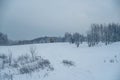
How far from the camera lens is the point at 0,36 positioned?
48.6 metres

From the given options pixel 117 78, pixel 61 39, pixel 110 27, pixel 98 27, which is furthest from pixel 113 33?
pixel 117 78

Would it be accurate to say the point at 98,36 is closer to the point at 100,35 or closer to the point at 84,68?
the point at 100,35

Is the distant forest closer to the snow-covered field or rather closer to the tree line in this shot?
the tree line

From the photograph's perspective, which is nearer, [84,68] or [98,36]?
[84,68]

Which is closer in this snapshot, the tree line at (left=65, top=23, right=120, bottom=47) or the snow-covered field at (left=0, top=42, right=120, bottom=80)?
the snow-covered field at (left=0, top=42, right=120, bottom=80)

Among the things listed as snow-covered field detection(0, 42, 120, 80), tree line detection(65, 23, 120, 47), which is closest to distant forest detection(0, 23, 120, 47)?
tree line detection(65, 23, 120, 47)

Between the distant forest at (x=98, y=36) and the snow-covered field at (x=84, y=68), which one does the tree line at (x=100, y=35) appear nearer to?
the distant forest at (x=98, y=36)

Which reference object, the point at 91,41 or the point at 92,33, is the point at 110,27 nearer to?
the point at 92,33

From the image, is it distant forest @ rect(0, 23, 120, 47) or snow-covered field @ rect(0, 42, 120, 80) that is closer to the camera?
snow-covered field @ rect(0, 42, 120, 80)

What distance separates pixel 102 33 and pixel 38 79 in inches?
2137

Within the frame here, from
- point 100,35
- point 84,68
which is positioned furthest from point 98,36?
point 84,68

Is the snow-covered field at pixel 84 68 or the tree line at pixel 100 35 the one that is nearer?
the snow-covered field at pixel 84 68

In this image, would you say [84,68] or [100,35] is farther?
[100,35]

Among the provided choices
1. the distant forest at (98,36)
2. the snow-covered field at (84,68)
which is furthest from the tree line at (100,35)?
the snow-covered field at (84,68)
